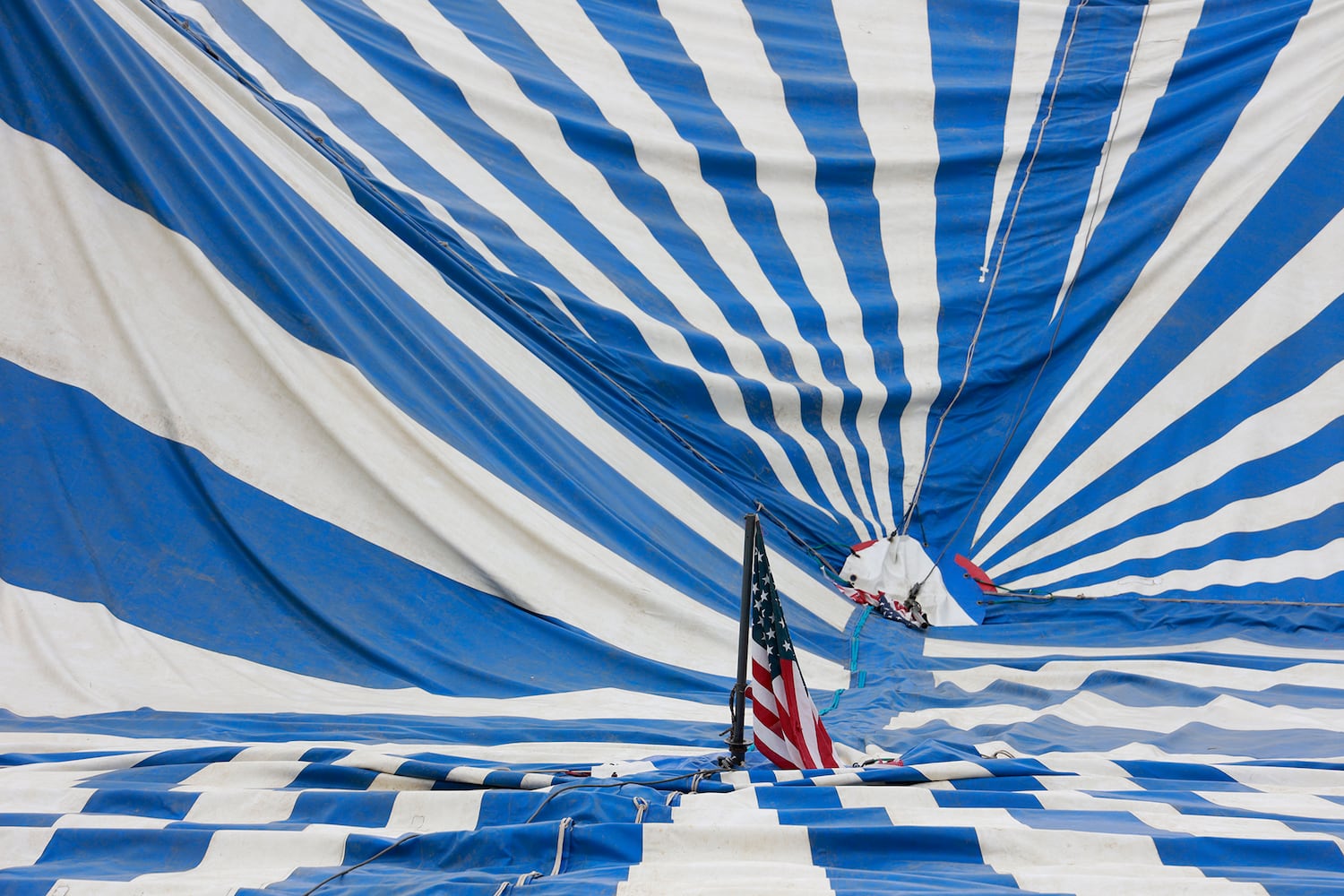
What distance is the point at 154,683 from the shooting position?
5.70ft

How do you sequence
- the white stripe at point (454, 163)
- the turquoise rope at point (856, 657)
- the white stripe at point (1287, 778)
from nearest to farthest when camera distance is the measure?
the white stripe at point (1287, 778) < the turquoise rope at point (856, 657) < the white stripe at point (454, 163)

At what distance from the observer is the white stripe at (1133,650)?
7.43 feet

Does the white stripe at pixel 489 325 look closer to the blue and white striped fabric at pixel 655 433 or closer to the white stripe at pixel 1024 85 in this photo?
the blue and white striped fabric at pixel 655 433

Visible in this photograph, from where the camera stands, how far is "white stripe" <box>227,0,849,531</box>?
2.67 metres

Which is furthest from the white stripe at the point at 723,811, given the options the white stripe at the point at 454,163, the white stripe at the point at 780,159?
the white stripe at the point at 780,159

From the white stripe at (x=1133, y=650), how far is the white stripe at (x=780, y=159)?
554 millimetres

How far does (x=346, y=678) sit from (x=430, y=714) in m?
0.21

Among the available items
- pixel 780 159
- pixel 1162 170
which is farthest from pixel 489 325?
pixel 1162 170

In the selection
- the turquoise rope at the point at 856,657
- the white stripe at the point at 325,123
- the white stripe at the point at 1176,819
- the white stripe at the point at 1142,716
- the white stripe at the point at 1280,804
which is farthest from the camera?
the white stripe at the point at 325,123

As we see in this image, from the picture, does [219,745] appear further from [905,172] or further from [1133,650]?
[905,172]

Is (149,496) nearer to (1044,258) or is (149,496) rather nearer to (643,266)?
(643,266)

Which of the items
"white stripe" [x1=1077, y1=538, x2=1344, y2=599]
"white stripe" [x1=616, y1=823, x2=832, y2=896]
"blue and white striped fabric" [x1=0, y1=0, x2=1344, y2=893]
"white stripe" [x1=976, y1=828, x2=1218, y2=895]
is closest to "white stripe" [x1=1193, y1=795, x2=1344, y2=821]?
"blue and white striped fabric" [x1=0, y1=0, x2=1344, y2=893]

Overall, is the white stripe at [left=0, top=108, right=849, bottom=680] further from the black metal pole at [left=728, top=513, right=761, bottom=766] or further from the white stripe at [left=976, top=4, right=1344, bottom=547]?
the white stripe at [left=976, top=4, right=1344, bottom=547]

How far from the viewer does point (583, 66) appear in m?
2.93
